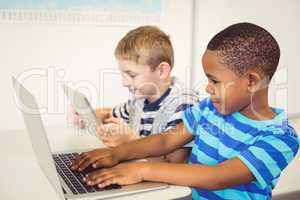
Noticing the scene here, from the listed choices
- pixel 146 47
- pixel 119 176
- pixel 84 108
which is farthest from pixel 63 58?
pixel 119 176

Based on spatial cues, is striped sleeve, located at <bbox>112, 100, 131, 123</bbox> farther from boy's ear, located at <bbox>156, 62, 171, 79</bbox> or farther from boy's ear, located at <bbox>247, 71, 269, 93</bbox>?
boy's ear, located at <bbox>247, 71, 269, 93</bbox>

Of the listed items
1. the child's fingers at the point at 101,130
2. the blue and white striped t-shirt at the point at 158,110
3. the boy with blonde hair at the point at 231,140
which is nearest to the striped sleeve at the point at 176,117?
the blue and white striped t-shirt at the point at 158,110

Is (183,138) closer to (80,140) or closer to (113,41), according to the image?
(80,140)

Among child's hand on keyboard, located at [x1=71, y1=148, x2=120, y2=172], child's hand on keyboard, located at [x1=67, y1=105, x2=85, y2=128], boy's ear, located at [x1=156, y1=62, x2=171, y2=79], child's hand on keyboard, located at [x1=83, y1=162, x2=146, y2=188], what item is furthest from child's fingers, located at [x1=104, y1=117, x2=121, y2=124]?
child's hand on keyboard, located at [x1=83, y1=162, x2=146, y2=188]

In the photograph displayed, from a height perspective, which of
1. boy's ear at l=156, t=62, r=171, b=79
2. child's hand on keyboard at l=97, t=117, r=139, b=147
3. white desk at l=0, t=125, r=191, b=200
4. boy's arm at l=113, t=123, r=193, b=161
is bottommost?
child's hand on keyboard at l=97, t=117, r=139, b=147

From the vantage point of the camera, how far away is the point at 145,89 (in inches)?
66.7

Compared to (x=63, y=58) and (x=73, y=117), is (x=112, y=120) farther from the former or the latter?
(x=63, y=58)

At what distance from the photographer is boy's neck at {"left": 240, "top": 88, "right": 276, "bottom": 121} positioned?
3.88ft

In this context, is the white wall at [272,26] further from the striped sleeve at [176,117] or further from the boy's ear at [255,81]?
the boy's ear at [255,81]

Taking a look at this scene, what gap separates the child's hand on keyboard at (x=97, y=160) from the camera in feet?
3.79

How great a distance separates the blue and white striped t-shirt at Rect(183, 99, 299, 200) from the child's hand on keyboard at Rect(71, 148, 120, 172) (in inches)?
11.1

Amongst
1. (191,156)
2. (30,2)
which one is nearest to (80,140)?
(191,156)

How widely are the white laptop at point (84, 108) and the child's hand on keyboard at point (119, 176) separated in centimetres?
47

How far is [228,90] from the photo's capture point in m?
1.16
